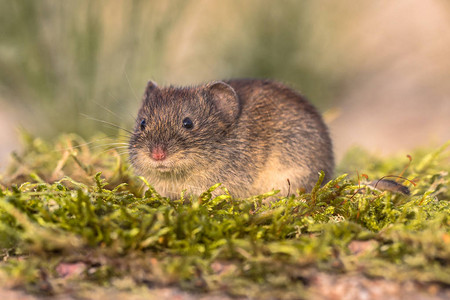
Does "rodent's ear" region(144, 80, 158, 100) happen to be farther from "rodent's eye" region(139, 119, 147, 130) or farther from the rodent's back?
the rodent's back

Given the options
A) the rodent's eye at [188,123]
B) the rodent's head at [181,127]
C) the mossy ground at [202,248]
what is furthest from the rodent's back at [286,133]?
the mossy ground at [202,248]

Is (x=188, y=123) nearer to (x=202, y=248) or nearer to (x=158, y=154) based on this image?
(x=158, y=154)

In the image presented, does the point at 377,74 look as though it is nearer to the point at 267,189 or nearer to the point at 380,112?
the point at 380,112

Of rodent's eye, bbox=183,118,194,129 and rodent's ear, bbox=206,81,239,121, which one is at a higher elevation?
rodent's ear, bbox=206,81,239,121

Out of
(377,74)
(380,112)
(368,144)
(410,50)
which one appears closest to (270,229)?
(368,144)

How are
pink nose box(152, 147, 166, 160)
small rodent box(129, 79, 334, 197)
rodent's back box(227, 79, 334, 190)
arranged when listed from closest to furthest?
pink nose box(152, 147, 166, 160) → small rodent box(129, 79, 334, 197) → rodent's back box(227, 79, 334, 190)

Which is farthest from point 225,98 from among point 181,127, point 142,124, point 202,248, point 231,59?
point 231,59

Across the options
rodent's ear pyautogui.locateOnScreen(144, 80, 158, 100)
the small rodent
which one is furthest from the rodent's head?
rodent's ear pyautogui.locateOnScreen(144, 80, 158, 100)
